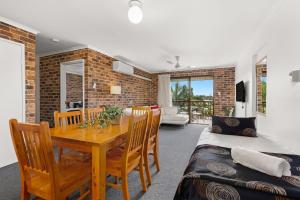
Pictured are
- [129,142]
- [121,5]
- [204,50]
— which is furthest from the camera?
[204,50]

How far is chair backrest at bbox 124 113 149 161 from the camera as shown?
58.5 inches

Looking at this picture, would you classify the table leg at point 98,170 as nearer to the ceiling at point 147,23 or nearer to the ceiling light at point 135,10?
the ceiling light at point 135,10

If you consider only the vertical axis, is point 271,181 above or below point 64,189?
above

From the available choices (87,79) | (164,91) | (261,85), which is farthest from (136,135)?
(164,91)

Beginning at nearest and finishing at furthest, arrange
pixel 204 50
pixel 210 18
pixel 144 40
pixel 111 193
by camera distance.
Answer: pixel 111 193
pixel 210 18
pixel 144 40
pixel 204 50

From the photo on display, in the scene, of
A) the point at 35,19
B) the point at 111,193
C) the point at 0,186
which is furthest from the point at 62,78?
the point at 111,193

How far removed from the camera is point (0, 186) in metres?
1.85

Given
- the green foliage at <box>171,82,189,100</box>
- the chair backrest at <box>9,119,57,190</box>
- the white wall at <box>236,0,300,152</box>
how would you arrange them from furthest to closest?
1. the green foliage at <box>171,82,189,100</box>
2. the white wall at <box>236,0,300,152</box>
3. the chair backrest at <box>9,119,57,190</box>

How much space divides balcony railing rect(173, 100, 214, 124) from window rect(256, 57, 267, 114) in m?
3.37

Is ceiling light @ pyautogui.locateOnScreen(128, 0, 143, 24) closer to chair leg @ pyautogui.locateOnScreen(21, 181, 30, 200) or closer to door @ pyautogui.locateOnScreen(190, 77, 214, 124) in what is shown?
chair leg @ pyautogui.locateOnScreen(21, 181, 30, 200)

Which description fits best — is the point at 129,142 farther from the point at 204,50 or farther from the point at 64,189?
the point at 204,50

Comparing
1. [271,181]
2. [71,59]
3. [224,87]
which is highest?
[71,59]

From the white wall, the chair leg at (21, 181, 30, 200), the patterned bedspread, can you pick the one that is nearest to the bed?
the patterned bedspread

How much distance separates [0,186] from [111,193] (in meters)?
1.38
